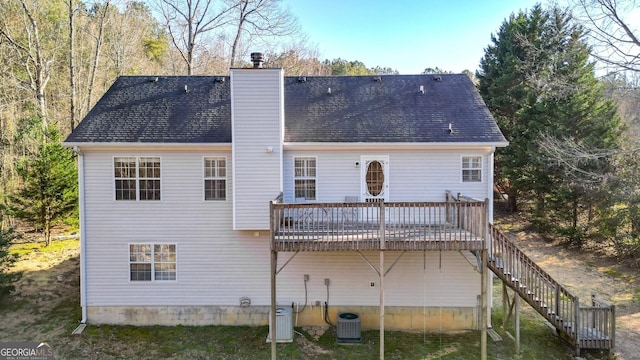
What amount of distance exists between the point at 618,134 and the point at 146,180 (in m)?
20.2

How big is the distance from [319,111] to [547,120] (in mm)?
13545

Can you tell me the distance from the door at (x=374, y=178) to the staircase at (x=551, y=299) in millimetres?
3030

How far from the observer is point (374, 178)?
34.1ft

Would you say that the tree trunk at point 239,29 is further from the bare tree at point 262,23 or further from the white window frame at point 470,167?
the white window frame at point 470,167

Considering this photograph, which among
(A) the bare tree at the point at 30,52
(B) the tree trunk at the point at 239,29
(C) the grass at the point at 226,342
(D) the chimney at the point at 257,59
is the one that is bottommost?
(C) the grass at the point at 226,342

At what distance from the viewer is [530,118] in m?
19.0

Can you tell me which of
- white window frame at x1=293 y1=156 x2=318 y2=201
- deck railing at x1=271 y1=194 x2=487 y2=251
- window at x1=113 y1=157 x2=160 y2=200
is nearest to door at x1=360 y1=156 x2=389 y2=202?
white window frame at x1=293 y1=156 x2=318 y2=201

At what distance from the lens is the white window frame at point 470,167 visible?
10.3 metres

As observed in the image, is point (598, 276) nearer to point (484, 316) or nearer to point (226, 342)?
point (484, 316)

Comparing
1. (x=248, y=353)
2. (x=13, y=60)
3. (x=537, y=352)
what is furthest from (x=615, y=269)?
(x=13, y=60)

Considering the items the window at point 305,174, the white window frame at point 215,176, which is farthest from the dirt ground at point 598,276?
the white window frame at point 215,176

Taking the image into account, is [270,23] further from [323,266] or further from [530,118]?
[323,266]

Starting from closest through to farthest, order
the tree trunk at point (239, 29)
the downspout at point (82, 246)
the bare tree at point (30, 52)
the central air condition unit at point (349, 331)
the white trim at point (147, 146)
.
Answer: the central air condition unit at point (349, 331) < the white trim at point (147, 146) < the downspout at point (82, 246) < the bare tree at point (30, 52) < the tree trunk at point (239, 29)

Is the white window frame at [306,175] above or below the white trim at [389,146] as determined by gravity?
below
